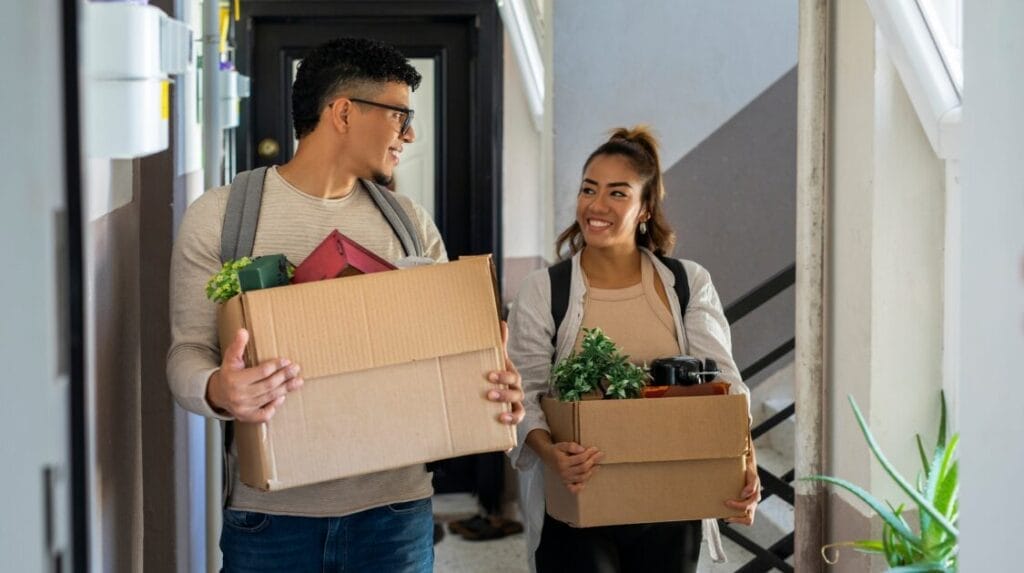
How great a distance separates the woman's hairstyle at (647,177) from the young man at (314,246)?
698mm

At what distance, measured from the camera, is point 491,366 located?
1.77 metres

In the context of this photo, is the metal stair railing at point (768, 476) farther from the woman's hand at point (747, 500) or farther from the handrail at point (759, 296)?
the woman's hand at point (747, 500)

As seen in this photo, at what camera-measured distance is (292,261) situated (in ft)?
6.22

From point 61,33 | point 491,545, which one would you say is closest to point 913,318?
point 61,33

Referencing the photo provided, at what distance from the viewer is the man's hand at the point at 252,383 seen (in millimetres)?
1626

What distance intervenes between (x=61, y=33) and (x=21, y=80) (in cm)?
5

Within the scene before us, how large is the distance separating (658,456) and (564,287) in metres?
0.42

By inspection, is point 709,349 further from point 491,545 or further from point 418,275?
point 491,545

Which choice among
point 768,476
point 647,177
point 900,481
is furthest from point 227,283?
point 768,476

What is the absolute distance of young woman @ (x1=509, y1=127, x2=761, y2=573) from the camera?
232 centimetres

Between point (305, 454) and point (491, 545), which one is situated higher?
point (305, 454)

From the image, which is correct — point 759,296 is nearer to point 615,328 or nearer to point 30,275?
point 615,328

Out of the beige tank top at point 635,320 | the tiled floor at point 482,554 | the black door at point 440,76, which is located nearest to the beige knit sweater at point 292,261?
the beige tank top at point 635,320

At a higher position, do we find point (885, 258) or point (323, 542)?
point (885, 258)
